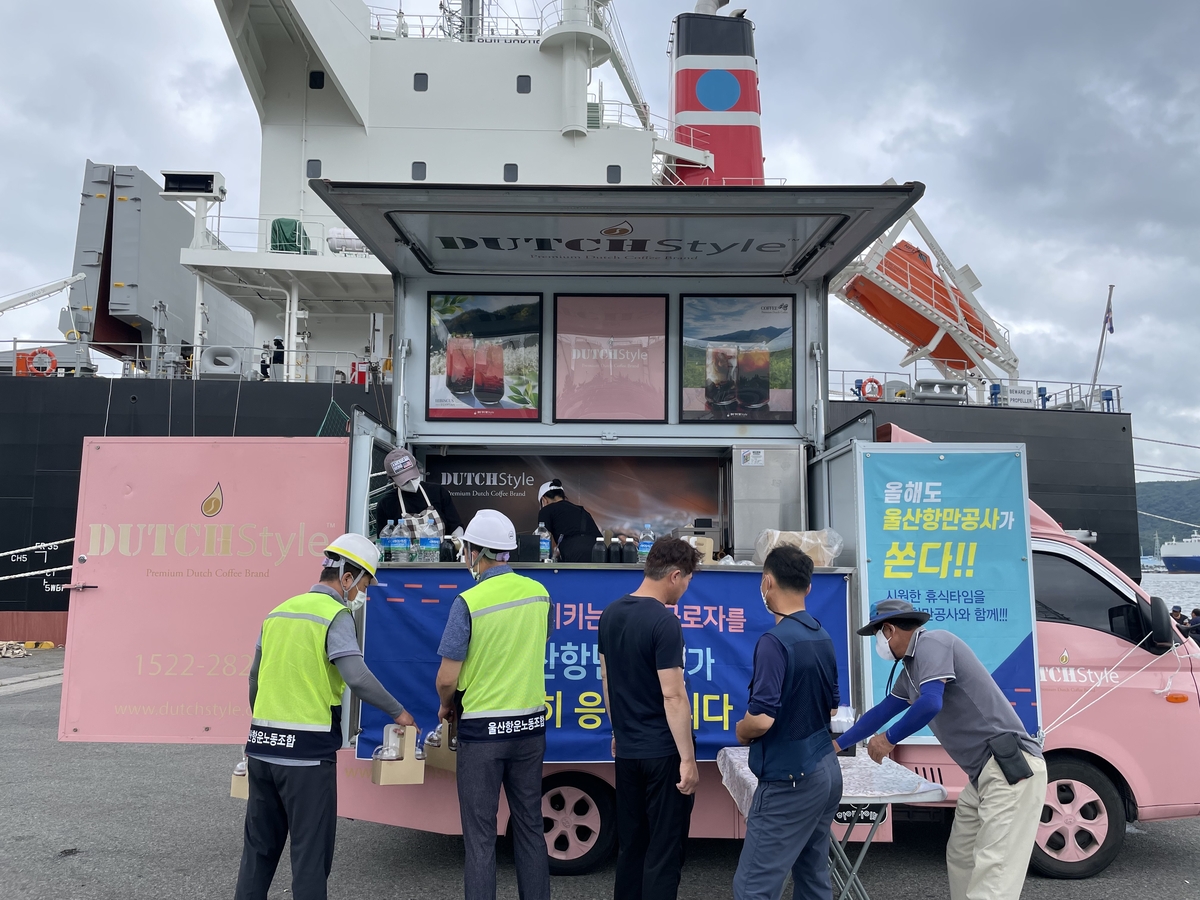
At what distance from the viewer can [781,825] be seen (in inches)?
124

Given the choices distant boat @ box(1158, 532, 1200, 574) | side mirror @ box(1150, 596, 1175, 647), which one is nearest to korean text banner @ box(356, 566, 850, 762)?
side mirror @ box(1150, 596, 1175, 647)

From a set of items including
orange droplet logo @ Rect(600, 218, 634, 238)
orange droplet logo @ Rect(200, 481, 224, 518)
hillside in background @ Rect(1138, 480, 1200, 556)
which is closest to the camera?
orange droplet logo @ Rect(200, 481, 224, 518)

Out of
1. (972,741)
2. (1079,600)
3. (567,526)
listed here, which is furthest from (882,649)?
(567,526)

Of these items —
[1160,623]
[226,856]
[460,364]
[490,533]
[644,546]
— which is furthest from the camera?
[460,364]

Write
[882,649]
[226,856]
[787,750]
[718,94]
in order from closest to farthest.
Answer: [787,750], [882,649], [226,856], [718,94]

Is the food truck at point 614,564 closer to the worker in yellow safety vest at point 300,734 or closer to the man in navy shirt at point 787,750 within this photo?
the worker in yellow safety vest at point 300,734

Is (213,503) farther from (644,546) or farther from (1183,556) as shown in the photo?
(1183,556)

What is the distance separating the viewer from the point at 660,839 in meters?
3.49

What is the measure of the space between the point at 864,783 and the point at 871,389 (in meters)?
15.5

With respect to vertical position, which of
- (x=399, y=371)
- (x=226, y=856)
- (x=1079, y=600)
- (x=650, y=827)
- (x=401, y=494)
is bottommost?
(x=226, y=856)

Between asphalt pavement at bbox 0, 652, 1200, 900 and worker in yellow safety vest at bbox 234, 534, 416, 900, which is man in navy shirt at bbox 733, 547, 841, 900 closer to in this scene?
worker in yellow safety vest at bbox 234, 534, 416, 900

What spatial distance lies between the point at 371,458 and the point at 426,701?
1.47 m

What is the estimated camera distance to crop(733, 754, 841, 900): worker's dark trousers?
3.13 m

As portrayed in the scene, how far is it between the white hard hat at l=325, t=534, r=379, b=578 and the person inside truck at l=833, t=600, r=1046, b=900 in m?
2.09
